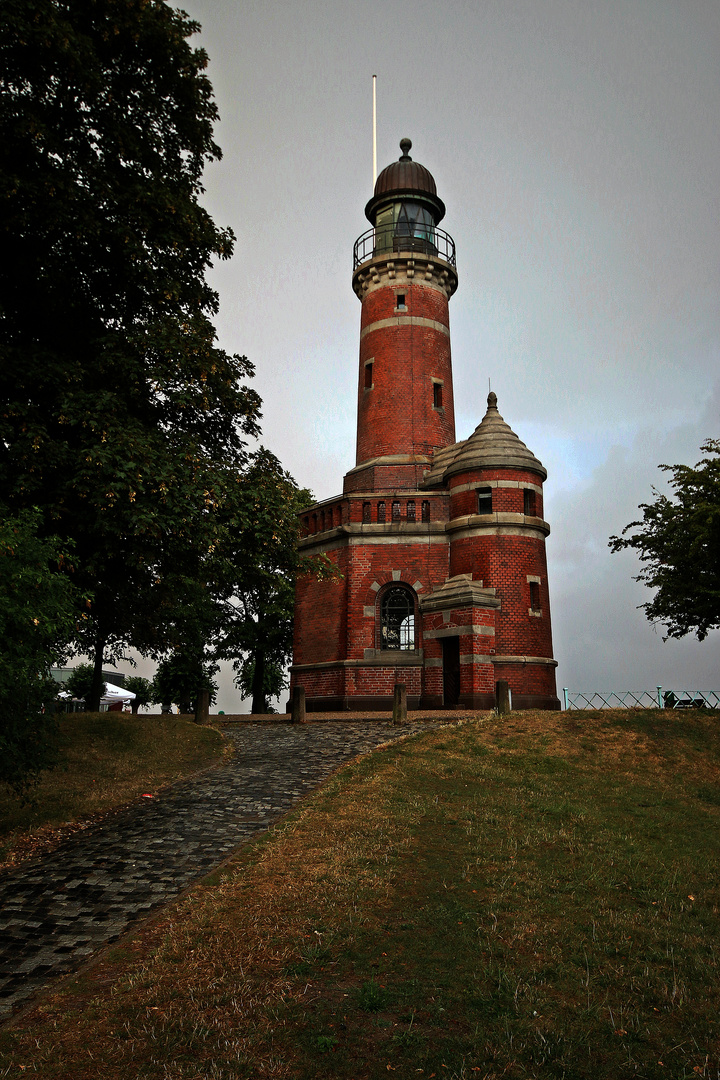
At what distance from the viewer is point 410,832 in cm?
980

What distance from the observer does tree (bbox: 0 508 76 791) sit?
30.5 ft

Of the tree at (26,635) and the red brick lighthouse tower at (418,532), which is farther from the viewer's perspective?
the red brick lighthouse tower at (418,532)

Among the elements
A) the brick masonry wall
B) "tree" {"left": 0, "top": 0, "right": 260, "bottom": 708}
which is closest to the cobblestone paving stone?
"tree" {"left": 0, "top": 0, "right": 260, "bottom": 708}

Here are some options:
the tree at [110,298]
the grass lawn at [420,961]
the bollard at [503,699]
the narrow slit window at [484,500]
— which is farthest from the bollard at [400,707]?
the narrow slit window at [484,500]

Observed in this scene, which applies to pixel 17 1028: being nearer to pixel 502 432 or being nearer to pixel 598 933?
pixel 598 933

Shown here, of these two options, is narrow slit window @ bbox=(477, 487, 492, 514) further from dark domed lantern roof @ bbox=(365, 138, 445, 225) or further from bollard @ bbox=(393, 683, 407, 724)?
dark domed lantern roof @ bbox=(365, 138, 445, 225)

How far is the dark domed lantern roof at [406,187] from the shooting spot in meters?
32.8

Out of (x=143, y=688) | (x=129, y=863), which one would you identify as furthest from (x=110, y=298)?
(x=143, y=688)

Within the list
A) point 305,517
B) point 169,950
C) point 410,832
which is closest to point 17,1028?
point 169,950

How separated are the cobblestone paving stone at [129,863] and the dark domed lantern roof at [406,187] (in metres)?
25.5

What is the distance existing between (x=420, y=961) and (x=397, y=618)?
70.1 ft

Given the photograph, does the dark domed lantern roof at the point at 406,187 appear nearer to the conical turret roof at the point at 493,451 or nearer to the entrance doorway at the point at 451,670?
the conical turret roof at the point at 493,451

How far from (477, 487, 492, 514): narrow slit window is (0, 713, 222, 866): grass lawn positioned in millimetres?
12047

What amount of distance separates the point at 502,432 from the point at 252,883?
21791 millimetres
